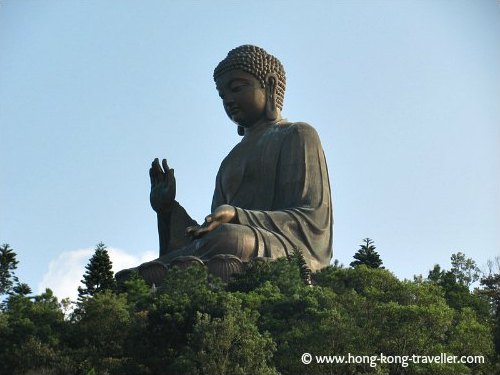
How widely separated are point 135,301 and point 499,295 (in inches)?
272

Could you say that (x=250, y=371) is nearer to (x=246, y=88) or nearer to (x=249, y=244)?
(x=249, y=244)

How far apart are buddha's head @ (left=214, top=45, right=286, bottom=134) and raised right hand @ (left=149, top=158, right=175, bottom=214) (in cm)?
208

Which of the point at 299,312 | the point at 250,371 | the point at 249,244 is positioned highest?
the point at 249,244

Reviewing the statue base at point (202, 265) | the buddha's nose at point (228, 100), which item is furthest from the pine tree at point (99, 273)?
the buddha's nose at point (228, 100)

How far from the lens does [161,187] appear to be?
20.9 meters

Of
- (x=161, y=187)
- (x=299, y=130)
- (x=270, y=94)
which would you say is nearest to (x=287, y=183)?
(x=299, y=130)

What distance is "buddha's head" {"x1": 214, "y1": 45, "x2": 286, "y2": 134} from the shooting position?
73.0 feet

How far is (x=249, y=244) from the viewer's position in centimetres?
1964

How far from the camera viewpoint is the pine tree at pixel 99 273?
18656mm

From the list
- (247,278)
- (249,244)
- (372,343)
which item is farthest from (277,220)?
(372,343)

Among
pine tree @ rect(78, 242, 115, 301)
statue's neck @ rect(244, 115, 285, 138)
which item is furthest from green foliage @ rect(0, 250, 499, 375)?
statue's neck @ rect(244, 115, 285, 138)

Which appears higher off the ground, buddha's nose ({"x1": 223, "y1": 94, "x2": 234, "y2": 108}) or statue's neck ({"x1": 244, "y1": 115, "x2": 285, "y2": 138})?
buddha's nose ({"x1": 223, "y1": 94, "x2": 234, "y2": 108})

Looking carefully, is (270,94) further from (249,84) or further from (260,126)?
(260,126)

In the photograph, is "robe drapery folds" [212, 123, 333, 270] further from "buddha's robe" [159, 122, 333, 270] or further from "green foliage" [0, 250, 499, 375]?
"green foliage" [0, 250, 499, 375]
